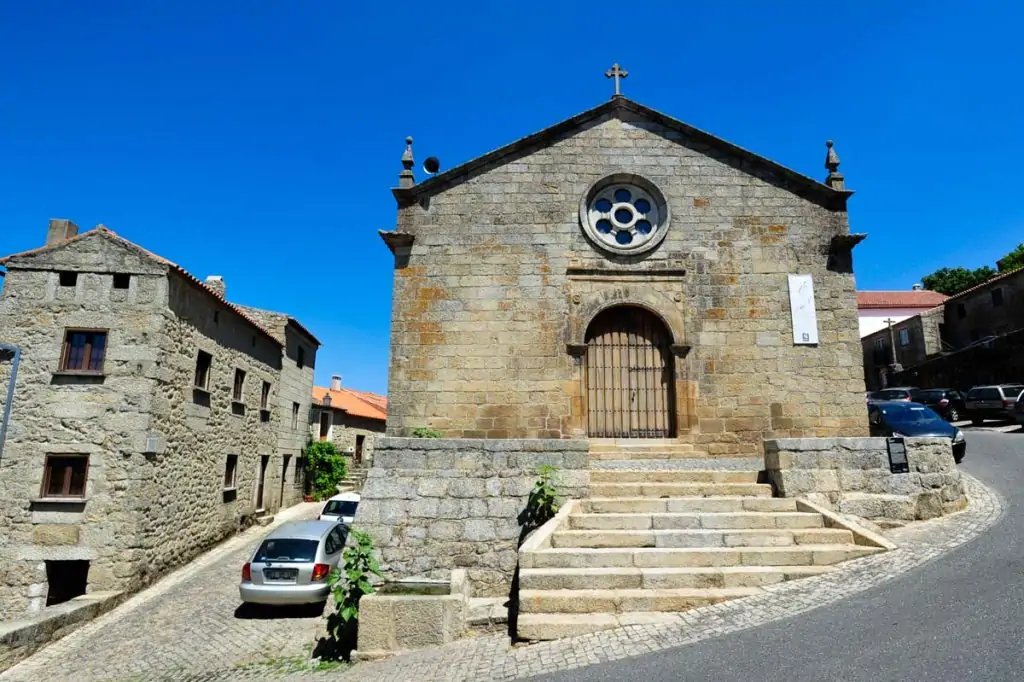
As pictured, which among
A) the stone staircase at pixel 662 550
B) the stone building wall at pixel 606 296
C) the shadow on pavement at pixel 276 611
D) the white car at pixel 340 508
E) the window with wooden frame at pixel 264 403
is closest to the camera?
the stone staircase at pixel 662 550

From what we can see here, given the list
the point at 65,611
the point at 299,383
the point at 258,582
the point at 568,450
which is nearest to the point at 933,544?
the point at 568,450

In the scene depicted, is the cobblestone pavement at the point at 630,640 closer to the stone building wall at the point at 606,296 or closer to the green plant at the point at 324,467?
the stone building wall at the point at 606,296

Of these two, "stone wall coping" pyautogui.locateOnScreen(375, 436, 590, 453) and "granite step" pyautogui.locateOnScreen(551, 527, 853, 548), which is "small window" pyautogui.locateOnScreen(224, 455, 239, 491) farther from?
"granite step" pyautogui.locateOnScreen(551, 527, 853, 548)

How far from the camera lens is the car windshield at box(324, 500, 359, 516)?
1673 centimetres

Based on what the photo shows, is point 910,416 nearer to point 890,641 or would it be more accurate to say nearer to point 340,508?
point 890,641

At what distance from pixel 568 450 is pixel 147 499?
1026 cm

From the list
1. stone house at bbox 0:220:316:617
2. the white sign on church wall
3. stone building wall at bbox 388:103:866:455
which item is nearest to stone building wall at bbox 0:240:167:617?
stone house at bbox 0:220:316:617

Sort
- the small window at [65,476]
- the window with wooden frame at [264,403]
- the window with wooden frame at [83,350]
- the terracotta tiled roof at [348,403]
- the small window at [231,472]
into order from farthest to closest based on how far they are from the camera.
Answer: the terracotta tiled roof at [348,403] → the window with wooden frame at [264,403] → the small window at [231,472] → the window with wooden frame at [83,350] → the small window at [65,476]

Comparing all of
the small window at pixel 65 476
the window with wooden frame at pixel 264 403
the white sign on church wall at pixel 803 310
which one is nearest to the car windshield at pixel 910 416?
the white sign on church wall at pixel 803 310

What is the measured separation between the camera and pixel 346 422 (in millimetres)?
29516

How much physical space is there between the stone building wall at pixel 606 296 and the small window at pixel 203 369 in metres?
7.50

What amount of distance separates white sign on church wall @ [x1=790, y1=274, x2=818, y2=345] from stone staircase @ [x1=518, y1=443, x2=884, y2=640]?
13.3ft

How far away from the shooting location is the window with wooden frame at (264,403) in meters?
20.0

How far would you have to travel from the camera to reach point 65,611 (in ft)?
33.6
